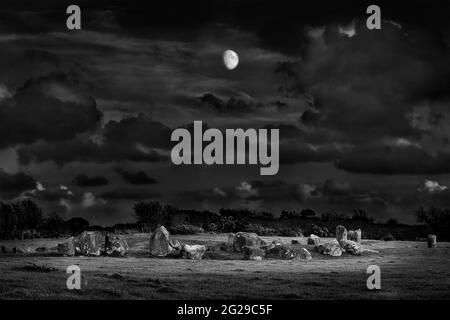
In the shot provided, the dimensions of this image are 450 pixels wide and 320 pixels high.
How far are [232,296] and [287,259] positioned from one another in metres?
18.2

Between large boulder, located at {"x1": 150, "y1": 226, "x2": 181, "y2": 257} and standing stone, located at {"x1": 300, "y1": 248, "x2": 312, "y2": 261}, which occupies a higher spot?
large boulder, located at {"x1": 150, "y1": 226, "x2": 181, "y2": 257}

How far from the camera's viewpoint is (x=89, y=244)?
7688 cm

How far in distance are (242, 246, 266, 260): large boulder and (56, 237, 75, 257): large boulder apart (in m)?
18.0

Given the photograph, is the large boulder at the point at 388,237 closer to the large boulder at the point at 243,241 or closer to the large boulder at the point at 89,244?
the large boulder at the point at 243,241

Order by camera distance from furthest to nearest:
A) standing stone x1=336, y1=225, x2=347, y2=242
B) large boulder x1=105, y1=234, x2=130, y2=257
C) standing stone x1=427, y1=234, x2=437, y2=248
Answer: standing stone x1=427, y1=234, x2=437, y2=248 → standing stone x1=336, y1=225, x2=347, y2=242 → large boulder x1=105, y1=234, x2=130, y2=257

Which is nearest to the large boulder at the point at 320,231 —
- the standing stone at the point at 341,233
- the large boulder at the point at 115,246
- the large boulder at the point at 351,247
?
the standing stone at the point at 341,233

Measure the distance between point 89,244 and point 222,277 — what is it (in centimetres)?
1820

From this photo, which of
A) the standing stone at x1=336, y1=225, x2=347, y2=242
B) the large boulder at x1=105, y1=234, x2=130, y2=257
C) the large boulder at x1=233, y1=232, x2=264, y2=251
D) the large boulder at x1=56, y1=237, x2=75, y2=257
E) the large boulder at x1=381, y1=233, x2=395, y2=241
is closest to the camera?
the large boulder at x1=56, y1=237, x2=75, y2=257

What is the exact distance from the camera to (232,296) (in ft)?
191

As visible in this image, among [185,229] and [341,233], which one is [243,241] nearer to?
[185,229]

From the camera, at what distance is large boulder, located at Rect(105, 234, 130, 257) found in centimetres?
7669

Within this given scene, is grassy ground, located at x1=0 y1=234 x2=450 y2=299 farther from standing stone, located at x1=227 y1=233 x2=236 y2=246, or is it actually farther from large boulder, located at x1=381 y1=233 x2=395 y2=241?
large boulder, located at x1=381 y1=233 x2=395 y2=241

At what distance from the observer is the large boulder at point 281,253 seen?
75.9 m

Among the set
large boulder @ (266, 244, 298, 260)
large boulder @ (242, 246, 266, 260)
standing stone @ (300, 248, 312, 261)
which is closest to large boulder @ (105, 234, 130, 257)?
large boulder @ (242, 246, 266, 260)
